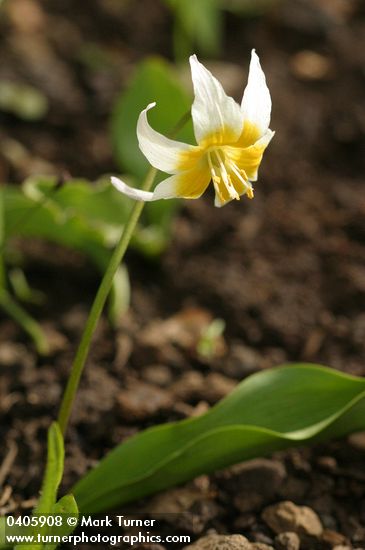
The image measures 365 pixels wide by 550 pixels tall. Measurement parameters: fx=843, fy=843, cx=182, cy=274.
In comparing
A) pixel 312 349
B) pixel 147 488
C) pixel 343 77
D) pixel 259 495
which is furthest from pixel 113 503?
pixel 343 77

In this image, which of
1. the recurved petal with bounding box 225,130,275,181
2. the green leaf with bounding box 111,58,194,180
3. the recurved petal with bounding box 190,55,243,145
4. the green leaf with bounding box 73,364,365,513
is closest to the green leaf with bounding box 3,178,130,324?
the green leaf with bounding box 111,58,194,180

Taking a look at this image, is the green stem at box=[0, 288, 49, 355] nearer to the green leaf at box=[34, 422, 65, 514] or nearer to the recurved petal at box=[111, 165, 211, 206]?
the green leaf at box=[34, 422, 65, 514]

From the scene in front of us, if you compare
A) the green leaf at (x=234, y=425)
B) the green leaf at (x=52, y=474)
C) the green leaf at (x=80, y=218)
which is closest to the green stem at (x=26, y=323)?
the green leaf at (x=80, y=218)

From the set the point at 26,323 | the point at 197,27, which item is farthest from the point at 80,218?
the point at 197,27

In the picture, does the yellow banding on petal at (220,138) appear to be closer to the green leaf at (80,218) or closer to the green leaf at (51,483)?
the green leaf at (51,483)

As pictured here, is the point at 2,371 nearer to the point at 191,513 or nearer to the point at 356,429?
the point at 191,513
